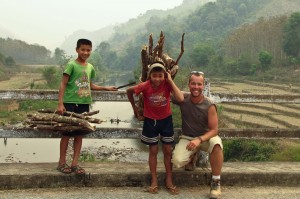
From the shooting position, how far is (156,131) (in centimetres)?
415

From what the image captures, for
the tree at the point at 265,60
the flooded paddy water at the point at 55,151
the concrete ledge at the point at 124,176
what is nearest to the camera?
the concrete ledge at the point at 124,176

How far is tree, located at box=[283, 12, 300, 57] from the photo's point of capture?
5741cm

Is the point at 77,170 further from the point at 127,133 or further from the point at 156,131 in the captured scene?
the point at 156,131

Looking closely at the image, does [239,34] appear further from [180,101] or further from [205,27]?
[180,101]

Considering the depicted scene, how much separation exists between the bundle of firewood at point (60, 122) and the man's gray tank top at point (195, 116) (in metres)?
1.18

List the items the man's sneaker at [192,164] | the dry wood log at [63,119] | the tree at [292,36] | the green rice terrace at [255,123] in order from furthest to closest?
the tree at [292,36] → the green rice terrace at [255,123] → the man's sneaker at [192,164] → the dry wood log at [63,119]

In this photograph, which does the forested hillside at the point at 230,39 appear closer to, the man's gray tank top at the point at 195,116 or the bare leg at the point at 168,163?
the man's gray tank top at the point at 195,116

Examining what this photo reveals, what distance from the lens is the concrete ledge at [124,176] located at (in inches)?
159

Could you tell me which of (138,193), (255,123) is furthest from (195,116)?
(255,123)

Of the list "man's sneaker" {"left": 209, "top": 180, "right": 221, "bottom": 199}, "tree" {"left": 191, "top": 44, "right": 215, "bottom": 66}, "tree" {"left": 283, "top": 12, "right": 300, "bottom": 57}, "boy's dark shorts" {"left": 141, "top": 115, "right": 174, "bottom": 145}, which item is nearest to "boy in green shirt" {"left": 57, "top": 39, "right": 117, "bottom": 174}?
"boy's dark shorts" {"left": 141, "top": 115, "right": 174, "bottom": 145}

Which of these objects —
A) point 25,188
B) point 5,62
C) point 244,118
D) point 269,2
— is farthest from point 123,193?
point 269,2

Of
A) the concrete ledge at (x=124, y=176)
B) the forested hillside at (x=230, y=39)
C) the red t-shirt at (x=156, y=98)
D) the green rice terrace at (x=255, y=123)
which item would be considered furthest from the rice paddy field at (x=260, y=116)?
the red t-shirt at (x=156, y=98)

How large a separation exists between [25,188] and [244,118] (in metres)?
25.7

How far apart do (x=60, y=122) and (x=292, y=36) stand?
60.2 m
